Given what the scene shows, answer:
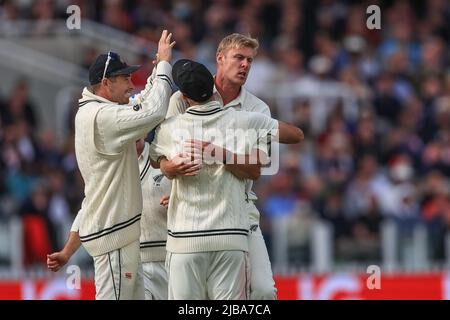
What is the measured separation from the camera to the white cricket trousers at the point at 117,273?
966 centimetres

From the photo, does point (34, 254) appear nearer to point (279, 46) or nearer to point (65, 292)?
point (65, 292)

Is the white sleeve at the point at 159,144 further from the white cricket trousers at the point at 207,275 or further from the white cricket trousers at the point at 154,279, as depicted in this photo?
the white cricket trousers at the point at 154,279

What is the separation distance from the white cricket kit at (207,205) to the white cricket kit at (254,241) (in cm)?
28

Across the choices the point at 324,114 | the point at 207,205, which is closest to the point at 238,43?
the point at 207,205

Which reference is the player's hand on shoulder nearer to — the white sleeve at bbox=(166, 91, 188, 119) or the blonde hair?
the white sleeve at bbox=(166, 91, 188, 119)

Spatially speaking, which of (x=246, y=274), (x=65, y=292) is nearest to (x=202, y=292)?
(x=246, y=274)

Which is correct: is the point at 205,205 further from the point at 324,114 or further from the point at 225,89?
the point at 324,114

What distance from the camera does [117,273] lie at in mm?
9672

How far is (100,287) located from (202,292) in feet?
2.40

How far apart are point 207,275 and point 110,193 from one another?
86cm

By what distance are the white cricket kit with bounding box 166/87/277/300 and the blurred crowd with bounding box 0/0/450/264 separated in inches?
276

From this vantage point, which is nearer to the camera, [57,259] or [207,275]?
[207,275]
